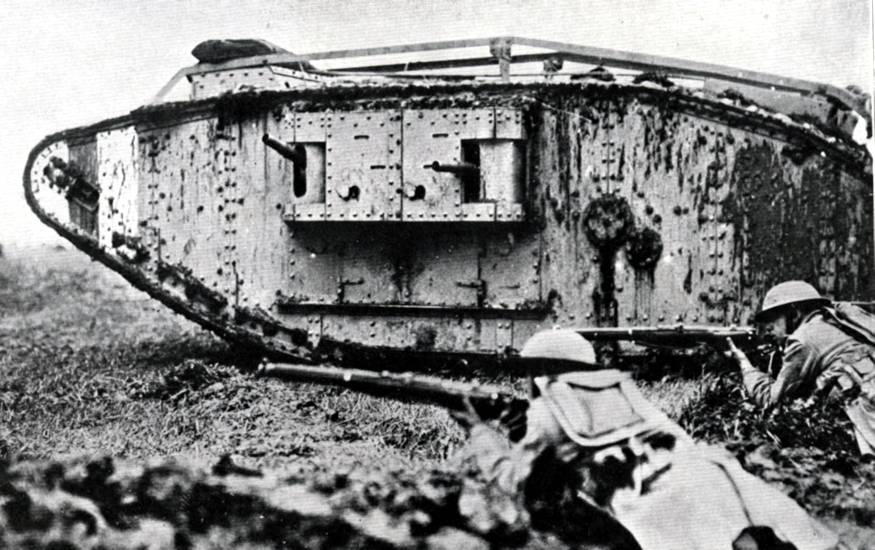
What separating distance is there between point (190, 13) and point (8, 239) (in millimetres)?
2445

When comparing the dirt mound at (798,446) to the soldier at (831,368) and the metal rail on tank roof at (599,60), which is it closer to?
the soldier at (831,368)

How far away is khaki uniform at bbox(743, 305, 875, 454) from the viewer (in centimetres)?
465

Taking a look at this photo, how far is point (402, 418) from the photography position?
5.27 m

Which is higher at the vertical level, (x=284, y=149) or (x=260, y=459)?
(x=284, y=149)

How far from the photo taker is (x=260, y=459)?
500 centimetres

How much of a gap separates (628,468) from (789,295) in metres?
2.10

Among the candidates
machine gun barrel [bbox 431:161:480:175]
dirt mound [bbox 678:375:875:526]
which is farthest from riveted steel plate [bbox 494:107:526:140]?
dirt mound [bbox 678:375:875:526]

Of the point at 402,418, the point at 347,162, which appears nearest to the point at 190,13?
the point at 347,162

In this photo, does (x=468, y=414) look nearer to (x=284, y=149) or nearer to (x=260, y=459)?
(x=260, y=459)

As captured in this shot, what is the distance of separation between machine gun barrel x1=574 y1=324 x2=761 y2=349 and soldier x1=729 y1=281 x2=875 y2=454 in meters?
0.46

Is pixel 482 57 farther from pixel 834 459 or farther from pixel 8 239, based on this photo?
pixel 8 239

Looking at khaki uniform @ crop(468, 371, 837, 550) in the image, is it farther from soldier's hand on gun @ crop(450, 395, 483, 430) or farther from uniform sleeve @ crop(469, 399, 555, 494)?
soldier's hand on gun @ crop(450, 395, 483, 430)

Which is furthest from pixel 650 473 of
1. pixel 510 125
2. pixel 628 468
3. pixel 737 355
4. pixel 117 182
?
pixel 117 182

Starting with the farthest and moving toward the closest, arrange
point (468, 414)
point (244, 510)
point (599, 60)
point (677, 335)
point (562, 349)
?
point (599, 60), point (677, 335), point (244, 510), point (468, 414), point (562, 349)
